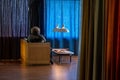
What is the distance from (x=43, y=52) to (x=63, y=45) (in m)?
2.34

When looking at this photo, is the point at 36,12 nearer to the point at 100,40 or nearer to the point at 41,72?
the point at 41,72

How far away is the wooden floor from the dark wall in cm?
228

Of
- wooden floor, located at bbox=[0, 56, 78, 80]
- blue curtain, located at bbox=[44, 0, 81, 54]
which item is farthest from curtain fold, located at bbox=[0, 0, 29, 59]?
wooden floor, located at bbox=[0, 56, 78, 80]

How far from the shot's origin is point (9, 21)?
9617 millimetres

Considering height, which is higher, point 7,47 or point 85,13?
point 85,13

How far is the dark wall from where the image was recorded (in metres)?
9.80

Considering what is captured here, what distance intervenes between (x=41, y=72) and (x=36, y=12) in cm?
344

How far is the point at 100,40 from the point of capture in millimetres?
3229

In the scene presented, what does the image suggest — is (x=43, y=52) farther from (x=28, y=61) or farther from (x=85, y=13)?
(x=85, y=13)

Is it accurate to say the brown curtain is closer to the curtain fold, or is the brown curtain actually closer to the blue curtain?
the curtain fold

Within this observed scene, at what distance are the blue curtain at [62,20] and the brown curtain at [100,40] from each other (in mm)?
6843

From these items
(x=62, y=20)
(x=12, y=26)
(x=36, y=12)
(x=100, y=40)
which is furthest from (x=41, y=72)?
(x=100, y=40)

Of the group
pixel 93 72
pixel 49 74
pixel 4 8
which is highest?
pixel 4 8

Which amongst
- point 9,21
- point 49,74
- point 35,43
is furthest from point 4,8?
point 49,74
